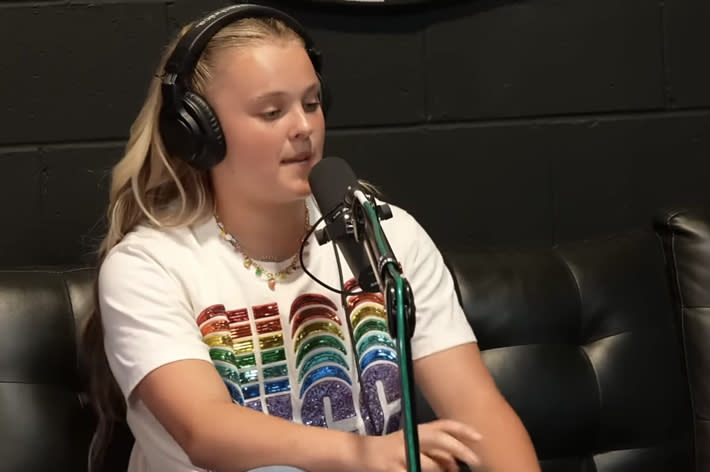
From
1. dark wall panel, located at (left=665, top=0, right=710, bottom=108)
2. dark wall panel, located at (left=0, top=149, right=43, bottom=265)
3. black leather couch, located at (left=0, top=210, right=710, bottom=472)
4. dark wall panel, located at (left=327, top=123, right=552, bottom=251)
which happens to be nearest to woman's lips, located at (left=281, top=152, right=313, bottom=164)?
black leather couch, located at (left=0, top=210, right=710, bottom=472)

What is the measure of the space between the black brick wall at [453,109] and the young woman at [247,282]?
44 cm

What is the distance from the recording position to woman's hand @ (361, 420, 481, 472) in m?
1.03

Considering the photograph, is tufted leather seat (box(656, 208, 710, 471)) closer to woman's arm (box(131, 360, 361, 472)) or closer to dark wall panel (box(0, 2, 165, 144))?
woman's arm (box(131, 360, 361, 472))

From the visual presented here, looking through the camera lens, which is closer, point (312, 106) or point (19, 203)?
point (312, 106)

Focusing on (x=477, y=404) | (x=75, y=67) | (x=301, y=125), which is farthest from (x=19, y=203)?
(x=477, y=404)

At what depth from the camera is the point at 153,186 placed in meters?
1.56

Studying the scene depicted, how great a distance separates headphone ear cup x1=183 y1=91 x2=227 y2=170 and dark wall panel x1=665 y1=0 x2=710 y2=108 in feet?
3.69

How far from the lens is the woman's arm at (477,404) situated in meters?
1.38

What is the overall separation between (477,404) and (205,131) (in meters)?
0.54

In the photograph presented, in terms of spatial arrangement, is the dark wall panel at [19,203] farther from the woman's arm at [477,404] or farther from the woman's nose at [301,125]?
the woman's arm at [477,404]

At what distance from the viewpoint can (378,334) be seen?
4.97 feet

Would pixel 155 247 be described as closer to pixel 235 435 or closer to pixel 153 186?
pixel 153 186

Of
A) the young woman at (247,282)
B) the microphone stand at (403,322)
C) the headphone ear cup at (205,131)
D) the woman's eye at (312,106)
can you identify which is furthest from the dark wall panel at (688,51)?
the microphone stand at (403,322)

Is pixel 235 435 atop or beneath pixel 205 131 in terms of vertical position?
beneath
